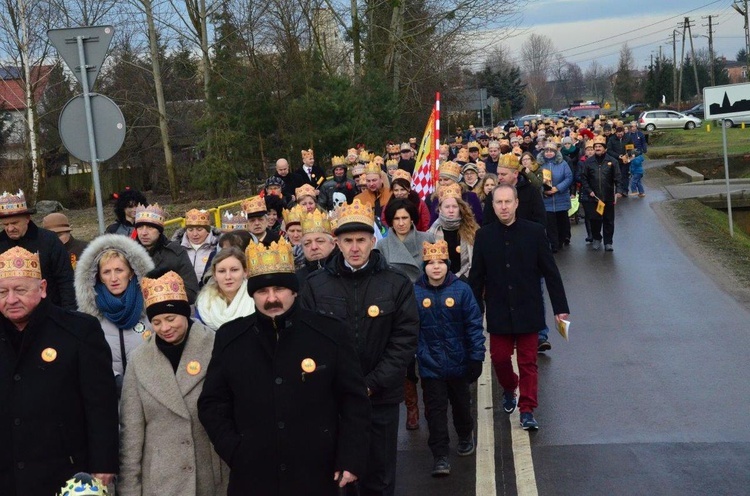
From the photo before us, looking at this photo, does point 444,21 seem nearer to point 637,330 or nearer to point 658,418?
point 637,330

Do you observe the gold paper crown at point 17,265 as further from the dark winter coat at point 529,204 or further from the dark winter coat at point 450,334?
the dark winter coat at point 529,204

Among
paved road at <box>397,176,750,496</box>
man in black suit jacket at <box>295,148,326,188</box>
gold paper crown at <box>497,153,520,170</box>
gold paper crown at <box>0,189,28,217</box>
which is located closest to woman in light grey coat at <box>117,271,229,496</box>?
paved road at <box>397,176,750,496</box>

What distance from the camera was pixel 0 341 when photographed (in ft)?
15.5

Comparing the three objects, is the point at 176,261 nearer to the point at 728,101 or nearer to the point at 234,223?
the point at 234,223

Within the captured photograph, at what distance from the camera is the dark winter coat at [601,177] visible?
17641 millimetres

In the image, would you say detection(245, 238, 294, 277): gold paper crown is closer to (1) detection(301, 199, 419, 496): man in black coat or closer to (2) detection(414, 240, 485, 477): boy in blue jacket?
(1) detection(301, 199, 419, 496): man in black coat

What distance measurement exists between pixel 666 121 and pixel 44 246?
6597 cm

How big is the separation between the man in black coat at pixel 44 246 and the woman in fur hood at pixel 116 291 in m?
1.98

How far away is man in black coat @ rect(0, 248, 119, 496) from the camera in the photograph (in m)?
4.69

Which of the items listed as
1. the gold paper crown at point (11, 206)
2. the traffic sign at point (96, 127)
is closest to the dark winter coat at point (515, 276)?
the traffic sign at point (96, 127)

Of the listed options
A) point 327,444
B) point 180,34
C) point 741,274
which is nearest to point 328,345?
point 327,444

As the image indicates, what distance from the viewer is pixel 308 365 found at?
182 inches

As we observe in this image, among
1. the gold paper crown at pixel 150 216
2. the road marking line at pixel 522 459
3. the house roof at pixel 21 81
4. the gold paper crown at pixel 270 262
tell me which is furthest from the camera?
the house roof at pixel 21 81

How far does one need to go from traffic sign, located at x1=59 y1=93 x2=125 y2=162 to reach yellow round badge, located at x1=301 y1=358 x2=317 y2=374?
16.3 feet
